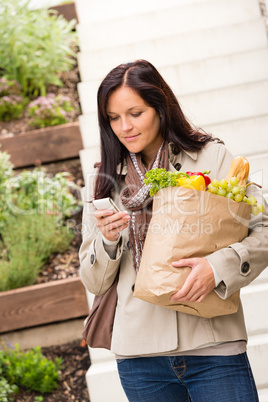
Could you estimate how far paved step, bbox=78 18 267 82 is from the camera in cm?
438

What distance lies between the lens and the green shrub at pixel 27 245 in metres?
3.35

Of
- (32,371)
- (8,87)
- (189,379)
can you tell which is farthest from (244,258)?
(8,87)

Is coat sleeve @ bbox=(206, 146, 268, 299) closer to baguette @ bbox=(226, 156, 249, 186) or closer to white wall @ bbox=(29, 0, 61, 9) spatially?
baguette @ bbox=(226, 156, 249, 186)

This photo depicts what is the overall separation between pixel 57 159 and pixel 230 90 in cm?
141

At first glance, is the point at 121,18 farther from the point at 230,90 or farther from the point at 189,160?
the point at 189,160

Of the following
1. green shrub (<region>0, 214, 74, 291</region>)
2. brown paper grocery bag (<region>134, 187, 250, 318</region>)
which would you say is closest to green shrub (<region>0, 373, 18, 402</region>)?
green shrub (<region>0, 214, 74, 291</region>)

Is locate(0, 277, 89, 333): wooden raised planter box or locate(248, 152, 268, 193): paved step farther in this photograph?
locate(248, 152, 268, 193): paved step

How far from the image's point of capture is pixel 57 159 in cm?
409

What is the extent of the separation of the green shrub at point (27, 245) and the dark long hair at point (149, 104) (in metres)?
1.72

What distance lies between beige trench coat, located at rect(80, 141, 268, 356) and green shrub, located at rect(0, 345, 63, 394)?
1.45 metres

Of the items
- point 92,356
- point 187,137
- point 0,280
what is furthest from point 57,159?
point 187,137

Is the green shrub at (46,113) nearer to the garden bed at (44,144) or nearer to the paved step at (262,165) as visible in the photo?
the garden bed at (44,144)

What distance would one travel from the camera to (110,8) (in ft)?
16.5

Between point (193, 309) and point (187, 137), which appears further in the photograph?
point (187, 137)
